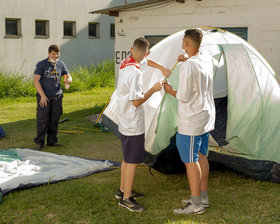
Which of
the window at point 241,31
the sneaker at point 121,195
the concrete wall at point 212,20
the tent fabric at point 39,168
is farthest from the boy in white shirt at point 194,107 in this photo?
the window at point 241,31

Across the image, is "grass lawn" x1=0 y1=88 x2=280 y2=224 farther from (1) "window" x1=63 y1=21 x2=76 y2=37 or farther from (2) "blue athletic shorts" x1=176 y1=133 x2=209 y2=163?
(1) "window" x1=63 y1=21 x2=76 y2=37

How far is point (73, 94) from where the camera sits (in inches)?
562

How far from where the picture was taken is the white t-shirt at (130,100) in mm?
3920

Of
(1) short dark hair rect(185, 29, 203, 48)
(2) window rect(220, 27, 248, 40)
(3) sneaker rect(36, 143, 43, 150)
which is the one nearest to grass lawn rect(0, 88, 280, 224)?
(3) sneaker rect(36, 143, 43, 150)

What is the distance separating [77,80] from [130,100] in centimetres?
1150

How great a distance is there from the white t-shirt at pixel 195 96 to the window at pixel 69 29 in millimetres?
13247

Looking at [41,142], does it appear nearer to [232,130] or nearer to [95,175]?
[95,175]

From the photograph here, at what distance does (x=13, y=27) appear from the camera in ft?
47.5

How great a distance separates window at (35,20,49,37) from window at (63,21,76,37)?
0.96m

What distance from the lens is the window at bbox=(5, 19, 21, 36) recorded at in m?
14.3

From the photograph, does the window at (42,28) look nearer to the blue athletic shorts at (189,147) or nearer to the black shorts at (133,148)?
the black shorts at (133,148)

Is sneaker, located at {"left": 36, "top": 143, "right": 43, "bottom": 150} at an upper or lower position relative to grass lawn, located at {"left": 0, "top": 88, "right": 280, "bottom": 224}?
upper

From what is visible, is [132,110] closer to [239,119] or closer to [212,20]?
[239,119]

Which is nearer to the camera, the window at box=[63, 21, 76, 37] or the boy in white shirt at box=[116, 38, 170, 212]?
the boy in white shirt at box=[116, 38, 170, 212]
